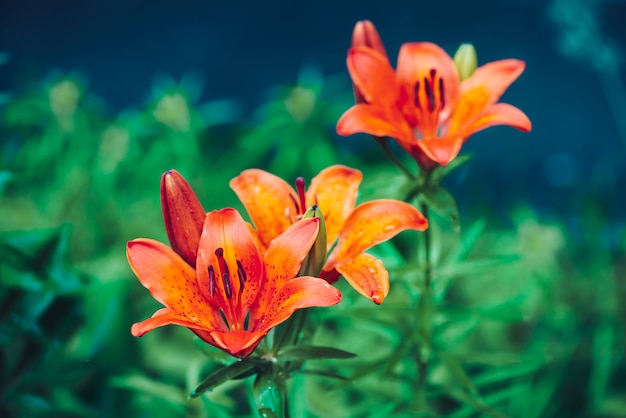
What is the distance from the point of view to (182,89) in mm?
1600

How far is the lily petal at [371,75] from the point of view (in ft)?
2.33

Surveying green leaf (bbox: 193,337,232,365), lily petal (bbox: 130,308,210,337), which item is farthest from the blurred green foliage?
lily petal (bbox: 130,308,210,337)

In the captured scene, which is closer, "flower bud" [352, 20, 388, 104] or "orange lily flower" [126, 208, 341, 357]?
"orange lily flower" [126, 208, 341, 357]

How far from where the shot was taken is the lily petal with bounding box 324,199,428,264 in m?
0.64

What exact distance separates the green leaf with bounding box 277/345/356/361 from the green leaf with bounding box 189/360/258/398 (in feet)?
0.10

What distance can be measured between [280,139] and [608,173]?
701mm

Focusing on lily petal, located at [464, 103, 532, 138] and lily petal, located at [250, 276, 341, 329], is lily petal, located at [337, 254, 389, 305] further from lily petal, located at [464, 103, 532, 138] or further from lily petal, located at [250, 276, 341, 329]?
lily petal, located at [464, 103, 532, 138]

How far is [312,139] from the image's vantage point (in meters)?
1.58

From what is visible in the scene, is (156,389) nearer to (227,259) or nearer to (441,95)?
(227,259)

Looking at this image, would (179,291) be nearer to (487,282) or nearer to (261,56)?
(487,282)

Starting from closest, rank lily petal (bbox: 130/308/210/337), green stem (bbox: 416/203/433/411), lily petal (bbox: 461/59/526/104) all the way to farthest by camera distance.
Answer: lily petal (bbox: 130/308/210/337) < lily petal (bbox: 461/59/526/104) < green stem (bbox: 416/203/433/411)

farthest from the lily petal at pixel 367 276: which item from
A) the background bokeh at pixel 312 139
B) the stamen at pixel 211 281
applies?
Answer: the background bokeh at pixel 312 139

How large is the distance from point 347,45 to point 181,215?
1.19 meters

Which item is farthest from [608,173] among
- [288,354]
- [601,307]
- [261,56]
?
[288,354]
